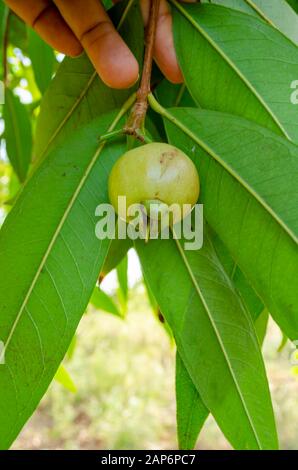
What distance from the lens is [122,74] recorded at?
0.83 meters

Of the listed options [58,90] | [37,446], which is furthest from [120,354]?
[58,90]

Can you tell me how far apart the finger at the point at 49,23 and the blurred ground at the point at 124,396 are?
3.63 meters

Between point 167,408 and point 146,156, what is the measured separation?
4.92 metres

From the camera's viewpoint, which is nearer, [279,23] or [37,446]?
[279,23]

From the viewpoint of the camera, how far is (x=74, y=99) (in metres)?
0.95

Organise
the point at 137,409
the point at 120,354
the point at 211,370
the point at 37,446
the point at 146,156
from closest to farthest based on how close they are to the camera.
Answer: the point at 146,156 → the point at 211,370 → the point at 37,446 → the point at 137,409 → the point at 120,354

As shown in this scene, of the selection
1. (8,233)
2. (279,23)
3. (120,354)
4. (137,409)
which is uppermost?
(120,354)

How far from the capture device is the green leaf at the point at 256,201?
2.12ft

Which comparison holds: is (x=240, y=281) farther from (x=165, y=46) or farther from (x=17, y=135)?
(x=17, y=135)

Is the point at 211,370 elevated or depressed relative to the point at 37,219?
depressed

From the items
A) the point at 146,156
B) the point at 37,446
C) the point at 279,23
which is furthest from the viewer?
the point at 37,446

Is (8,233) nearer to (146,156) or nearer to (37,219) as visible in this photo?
(37,219)

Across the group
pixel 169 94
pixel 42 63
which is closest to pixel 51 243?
pixel 169 94

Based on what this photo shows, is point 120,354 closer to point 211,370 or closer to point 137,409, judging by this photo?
point 137,409
